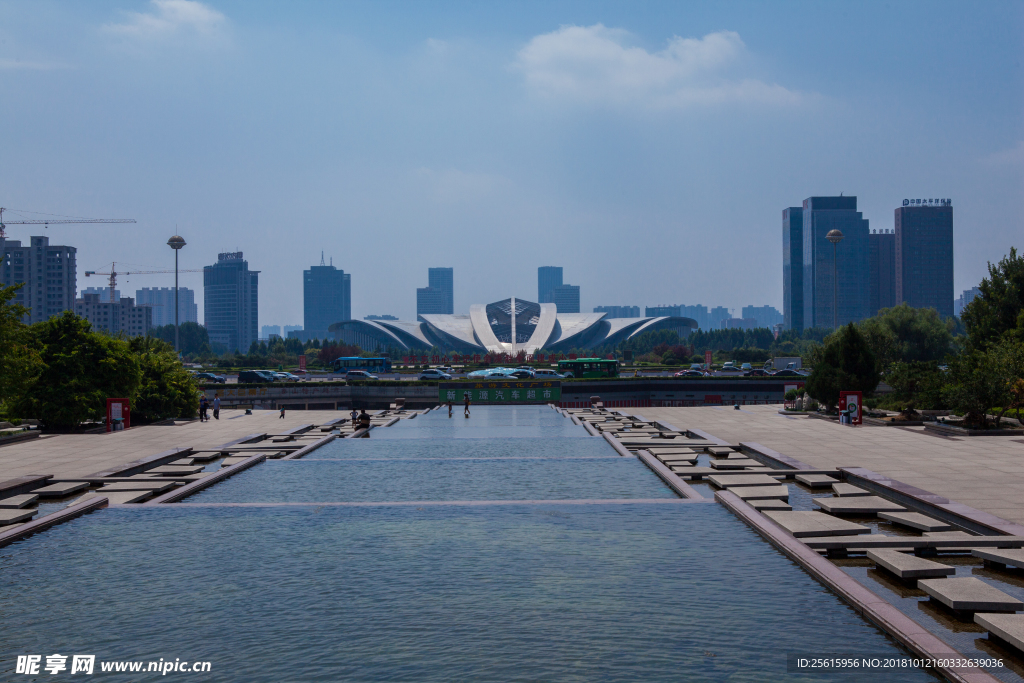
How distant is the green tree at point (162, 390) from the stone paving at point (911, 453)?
19.4m

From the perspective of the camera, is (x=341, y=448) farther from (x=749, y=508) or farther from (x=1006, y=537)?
(x=1006, y=537)

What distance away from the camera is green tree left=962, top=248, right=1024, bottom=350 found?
3161 cm

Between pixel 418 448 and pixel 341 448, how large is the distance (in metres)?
2.21

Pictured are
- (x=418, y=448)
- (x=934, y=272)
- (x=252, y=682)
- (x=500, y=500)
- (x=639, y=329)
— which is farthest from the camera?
(x=934, y=272)

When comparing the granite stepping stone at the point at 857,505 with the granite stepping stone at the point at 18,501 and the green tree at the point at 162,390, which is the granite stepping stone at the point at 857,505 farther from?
the green tree at the point at 162,390

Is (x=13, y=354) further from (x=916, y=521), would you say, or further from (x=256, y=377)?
(x=256, y=377)

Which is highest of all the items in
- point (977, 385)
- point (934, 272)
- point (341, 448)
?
point (934, 272)

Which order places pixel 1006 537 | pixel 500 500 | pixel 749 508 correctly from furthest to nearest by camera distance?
pixel 500 500, pixel 749 508, pixel 1006 537

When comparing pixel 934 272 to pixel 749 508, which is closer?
pixel 749 508

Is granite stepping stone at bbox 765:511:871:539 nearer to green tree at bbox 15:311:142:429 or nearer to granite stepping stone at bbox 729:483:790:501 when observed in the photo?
granite stepping stone at bbox 729:483:790:501

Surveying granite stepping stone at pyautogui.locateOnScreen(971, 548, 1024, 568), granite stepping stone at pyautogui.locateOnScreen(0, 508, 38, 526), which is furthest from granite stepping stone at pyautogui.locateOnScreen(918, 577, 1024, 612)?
granite stepping stone at pyautogui.locateOnScreen(0, 508, 38, 526)

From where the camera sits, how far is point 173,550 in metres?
10.7

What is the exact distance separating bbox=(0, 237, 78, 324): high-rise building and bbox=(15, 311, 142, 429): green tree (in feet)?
489

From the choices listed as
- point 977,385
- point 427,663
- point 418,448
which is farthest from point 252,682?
point 977,385
